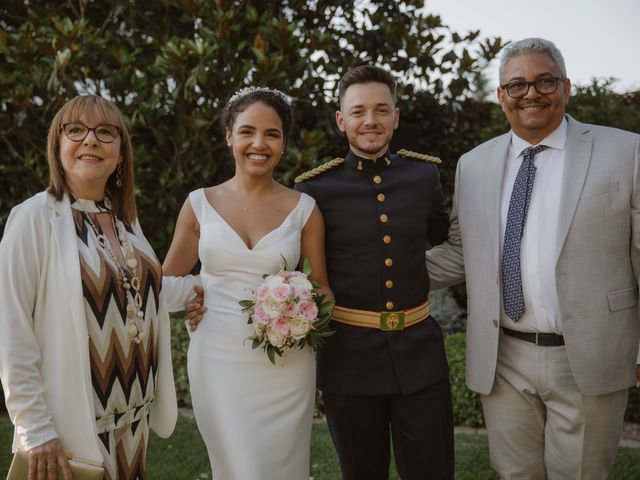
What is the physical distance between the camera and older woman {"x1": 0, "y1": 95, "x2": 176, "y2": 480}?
2.09 m

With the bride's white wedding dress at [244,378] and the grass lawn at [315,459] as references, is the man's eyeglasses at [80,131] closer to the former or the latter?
the bride's white wedding dress at [244,378]

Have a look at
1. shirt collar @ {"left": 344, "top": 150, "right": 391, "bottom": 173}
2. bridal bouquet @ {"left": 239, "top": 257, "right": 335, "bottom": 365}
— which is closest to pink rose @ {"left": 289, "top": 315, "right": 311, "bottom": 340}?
bridal bouquet @ {"left": 239, "top": 257, "right": 335, "bottom": 365}

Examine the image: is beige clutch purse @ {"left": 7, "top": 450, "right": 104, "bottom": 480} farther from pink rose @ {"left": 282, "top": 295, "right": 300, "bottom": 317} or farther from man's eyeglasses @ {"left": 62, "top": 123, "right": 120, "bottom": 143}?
man's eyeglasses @ {"left": 62, "top": 123, "right": 120, "bottom": 143}

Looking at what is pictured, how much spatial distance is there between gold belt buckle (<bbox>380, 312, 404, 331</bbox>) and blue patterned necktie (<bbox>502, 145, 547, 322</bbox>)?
494 mm

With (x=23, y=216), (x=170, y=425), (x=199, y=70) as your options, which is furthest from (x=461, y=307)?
(x=23, y=216)

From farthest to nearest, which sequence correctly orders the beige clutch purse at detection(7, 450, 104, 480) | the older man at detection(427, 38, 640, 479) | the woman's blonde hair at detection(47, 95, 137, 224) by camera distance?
the older man at detection(427, 38, 640, 479), the woman's blonde hair at detection(47, 95, 137, 224), the beige clutch purse at detection(7, 450, 104, 480)

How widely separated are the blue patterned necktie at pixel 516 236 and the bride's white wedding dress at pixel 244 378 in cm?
94

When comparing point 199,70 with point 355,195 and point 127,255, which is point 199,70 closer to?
point 355,195

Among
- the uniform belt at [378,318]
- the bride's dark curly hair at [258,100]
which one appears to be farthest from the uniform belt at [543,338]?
the bride's dark curly hair at [258,100]

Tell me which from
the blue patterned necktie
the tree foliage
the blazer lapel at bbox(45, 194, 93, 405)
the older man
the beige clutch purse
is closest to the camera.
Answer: the beige clutch purse

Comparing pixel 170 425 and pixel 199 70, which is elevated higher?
pixel 199 70

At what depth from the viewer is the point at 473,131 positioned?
7176mm

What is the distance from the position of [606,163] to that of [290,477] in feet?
6.56

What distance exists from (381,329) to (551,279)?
801mm
